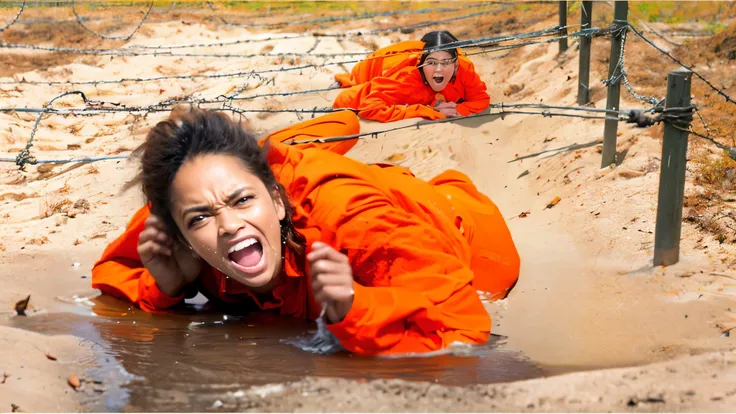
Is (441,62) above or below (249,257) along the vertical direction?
above

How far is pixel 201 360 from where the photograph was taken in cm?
291

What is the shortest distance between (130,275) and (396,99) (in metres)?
3.99

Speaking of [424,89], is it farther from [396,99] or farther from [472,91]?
[472,91]

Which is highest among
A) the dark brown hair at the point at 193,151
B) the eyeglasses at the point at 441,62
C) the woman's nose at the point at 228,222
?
the eyeglasses at the point at 441,62

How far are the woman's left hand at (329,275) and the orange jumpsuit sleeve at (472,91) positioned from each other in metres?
4.82

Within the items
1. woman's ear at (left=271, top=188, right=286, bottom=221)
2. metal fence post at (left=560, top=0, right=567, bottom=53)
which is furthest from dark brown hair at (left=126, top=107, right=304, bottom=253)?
metal fence post at (left=560, top=0, right=567, bottom=53)

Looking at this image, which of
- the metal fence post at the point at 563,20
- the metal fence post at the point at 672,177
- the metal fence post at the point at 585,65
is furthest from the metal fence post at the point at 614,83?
the metal fence post at the point at 563,20

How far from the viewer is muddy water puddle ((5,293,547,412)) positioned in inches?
100

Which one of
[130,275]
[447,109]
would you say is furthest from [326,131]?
[447,109]

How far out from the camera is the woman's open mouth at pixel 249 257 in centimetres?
295

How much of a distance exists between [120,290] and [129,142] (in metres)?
3.69

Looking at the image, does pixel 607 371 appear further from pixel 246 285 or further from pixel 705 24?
pixel 705 24

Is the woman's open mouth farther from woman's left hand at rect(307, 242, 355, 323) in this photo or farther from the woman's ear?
woman's left hand at rect(307, 242, 355, 323)

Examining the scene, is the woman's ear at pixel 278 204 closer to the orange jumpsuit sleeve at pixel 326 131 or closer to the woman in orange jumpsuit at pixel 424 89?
the orange jumpsuit sleeve at pixel 326 131
